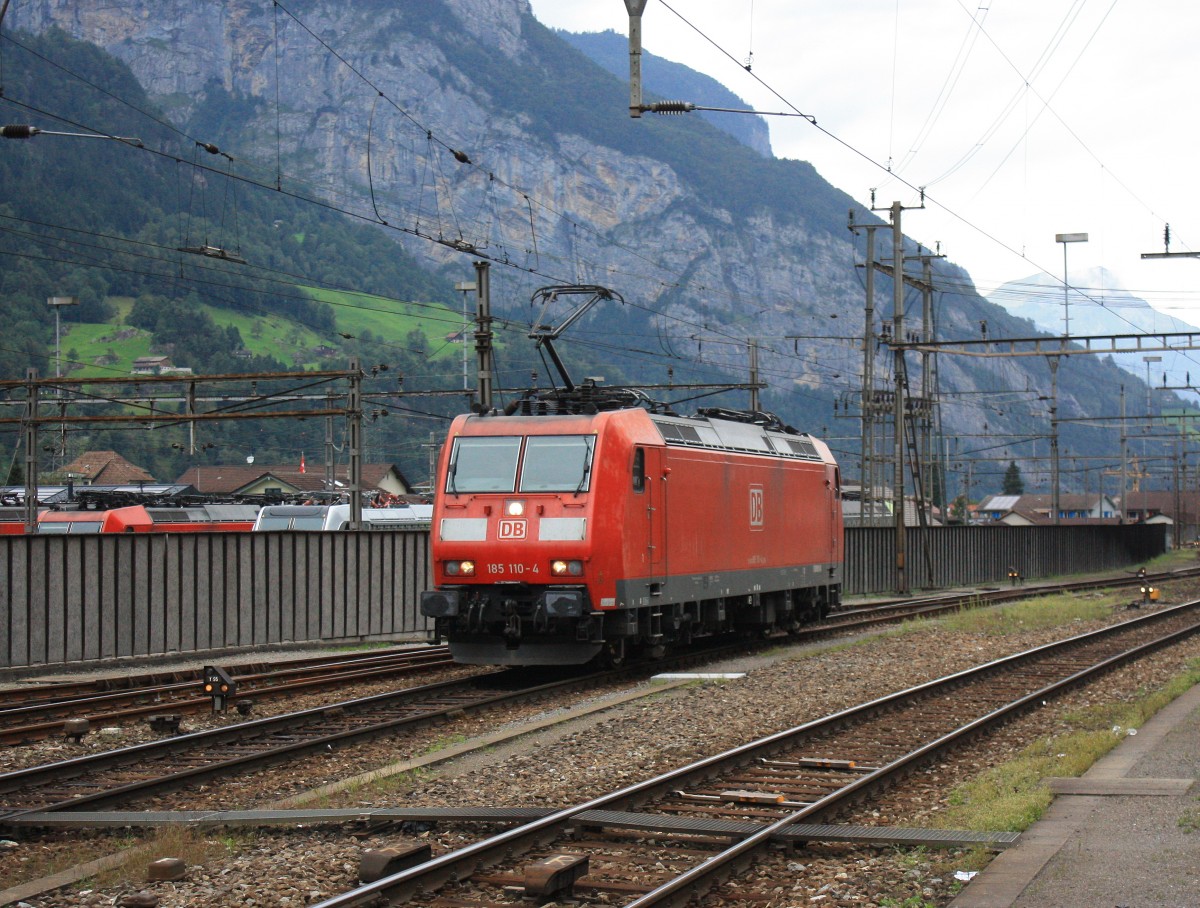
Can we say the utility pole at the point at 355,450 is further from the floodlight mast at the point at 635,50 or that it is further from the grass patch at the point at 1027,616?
the floodlight mast at the point at 635,50

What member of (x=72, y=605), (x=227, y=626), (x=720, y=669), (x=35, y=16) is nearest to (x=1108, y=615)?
(x=720, y=669)

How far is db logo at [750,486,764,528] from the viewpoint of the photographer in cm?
2136

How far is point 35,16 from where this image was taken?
195250 millimetres

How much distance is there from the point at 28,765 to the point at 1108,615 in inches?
965

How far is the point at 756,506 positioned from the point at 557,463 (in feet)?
17.8

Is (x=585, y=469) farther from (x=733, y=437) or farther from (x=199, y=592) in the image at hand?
(x=199, y=592)

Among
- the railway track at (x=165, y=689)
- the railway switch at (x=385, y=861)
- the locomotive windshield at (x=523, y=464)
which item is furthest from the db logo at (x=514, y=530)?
the railway switch at (x=385, y=861)

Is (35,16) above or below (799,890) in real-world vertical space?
above

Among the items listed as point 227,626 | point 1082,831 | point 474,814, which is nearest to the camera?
point 1082,831

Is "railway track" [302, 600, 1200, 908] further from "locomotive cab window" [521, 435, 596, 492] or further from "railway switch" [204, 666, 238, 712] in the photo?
"railway switch" [204, 666, 238, 712]

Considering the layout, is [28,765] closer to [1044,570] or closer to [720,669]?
[720,669]

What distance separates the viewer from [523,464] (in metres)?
17.3

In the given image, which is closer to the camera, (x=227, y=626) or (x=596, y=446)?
(x=596, y=446)

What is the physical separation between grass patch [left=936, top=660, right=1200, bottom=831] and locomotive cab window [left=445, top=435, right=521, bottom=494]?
715 cm
